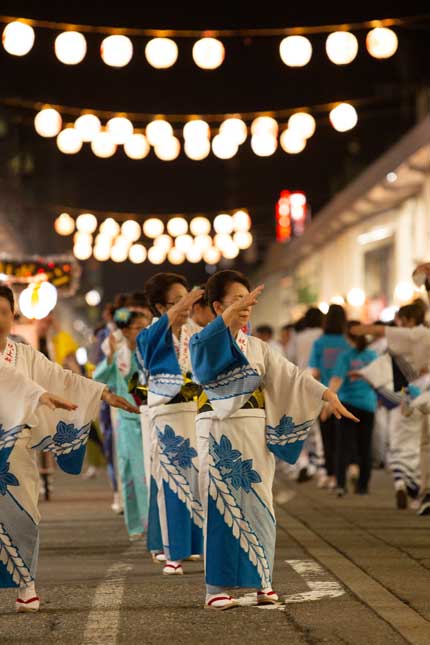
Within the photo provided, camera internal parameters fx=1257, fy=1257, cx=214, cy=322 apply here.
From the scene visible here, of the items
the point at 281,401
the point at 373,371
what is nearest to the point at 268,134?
the point at 373,371

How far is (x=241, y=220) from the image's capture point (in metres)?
38.2

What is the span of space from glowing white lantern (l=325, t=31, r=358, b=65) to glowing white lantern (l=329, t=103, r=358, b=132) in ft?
11.2

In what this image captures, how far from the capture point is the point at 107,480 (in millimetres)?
17141

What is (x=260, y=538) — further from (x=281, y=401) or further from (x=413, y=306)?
(x=413, y=306)

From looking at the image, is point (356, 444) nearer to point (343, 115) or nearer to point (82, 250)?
point (343, 115)

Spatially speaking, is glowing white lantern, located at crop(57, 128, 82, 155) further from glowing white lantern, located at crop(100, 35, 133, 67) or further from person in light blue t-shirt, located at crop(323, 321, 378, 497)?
person in light blue t-shirt, located at crop(323, 321, 378, 497)

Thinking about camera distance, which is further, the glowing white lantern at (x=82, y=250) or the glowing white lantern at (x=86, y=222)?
the glowing white lantern at (x=82, y=250)

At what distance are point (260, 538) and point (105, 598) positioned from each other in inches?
37.7

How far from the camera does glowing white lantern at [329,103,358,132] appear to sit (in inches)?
900

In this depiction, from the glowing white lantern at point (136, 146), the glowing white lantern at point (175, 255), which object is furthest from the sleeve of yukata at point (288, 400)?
the glowing white lantern at point (175, 255)

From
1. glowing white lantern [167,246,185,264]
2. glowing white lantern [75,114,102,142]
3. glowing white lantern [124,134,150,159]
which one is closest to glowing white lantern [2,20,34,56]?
glowing white lantern [75,114,102,142]

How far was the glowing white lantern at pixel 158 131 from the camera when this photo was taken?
2590 cm

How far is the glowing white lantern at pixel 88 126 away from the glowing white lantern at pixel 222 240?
45.0ft

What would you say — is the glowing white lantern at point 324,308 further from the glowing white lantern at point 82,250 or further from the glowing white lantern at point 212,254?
the glowing white lantern at point 212,254
